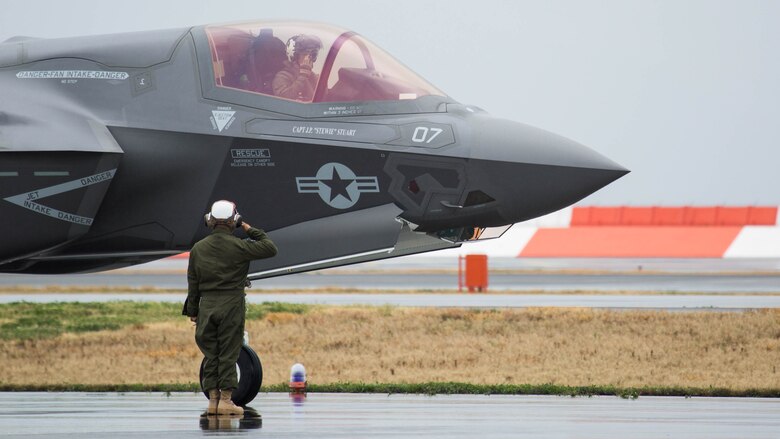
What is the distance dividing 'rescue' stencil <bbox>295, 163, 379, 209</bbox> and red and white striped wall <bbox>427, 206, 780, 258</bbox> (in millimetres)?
42903

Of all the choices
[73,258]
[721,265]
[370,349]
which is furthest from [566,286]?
[73,258]

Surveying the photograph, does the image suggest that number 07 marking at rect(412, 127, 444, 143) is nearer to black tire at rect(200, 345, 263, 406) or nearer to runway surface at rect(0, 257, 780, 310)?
black tire at rect(200, 345, 263, 406)

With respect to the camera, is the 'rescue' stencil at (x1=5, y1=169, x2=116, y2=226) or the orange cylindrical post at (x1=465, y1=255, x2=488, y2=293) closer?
the 'rescue' stencil at (x1=5, y1=169, x2=116, y2=226)

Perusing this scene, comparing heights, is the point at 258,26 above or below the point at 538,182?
above

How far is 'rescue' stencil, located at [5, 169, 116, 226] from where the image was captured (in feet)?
41.1

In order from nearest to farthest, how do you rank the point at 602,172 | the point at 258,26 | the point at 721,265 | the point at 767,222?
the point at 602,172
the point at 258,26
the point at 721,265
the point at 767,222

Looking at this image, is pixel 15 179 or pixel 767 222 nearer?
pixel 15 179

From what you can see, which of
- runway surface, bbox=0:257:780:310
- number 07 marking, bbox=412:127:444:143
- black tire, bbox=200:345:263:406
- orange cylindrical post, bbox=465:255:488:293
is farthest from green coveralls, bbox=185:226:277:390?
orange cylindrical post, bbox=465:255:488:293

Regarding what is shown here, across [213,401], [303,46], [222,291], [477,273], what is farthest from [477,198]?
[477,273]

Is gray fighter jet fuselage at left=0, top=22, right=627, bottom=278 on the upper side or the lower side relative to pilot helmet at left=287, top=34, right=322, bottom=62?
lower

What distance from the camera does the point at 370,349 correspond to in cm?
2111

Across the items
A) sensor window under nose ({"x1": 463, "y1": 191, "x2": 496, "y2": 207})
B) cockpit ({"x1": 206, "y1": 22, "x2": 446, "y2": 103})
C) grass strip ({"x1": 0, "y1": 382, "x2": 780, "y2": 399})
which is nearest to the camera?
sensor window under nose ({"x1": 463, "y1": 191, "x2": 496, "y2": 207})

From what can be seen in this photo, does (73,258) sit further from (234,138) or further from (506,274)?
(506,274)

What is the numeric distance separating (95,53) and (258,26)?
1590 millimetres
